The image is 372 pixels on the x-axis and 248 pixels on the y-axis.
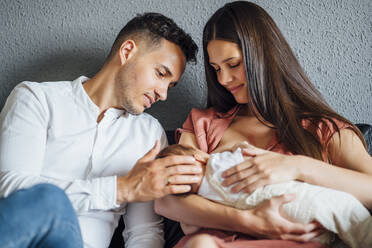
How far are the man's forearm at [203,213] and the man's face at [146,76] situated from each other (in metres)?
0.53

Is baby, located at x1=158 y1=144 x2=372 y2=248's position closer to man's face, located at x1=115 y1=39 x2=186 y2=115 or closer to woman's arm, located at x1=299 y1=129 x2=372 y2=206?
woman's arm, located at x1=299 y1=129 x2=372 y2=206

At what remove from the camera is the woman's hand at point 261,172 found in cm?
119

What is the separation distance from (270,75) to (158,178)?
67cm

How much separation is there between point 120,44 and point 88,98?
13.7 inches

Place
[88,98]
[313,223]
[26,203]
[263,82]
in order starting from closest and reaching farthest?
[26,203]
[313,223]
[263,82]
[88,98]

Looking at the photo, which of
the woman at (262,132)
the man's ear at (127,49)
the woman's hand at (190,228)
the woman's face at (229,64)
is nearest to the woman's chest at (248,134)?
the woman at (262,132)

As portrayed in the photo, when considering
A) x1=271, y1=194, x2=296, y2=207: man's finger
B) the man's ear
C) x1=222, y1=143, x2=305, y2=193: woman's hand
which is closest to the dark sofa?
x1=222, y1=143, x2=305, y2=193: woman's hand

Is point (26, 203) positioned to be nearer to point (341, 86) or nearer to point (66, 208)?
point (66, 208)

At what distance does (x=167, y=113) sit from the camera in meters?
1.98

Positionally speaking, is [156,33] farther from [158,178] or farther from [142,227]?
[142,227]

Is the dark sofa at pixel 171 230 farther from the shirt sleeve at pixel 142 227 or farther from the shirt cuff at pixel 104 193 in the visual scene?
the shirt cuff at pixel 104 193

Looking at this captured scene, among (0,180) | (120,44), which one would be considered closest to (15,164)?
(0,180)

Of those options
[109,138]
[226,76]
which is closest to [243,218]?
[226,76]

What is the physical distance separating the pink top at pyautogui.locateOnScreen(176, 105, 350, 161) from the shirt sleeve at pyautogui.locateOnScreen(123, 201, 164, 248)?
1.26ft
